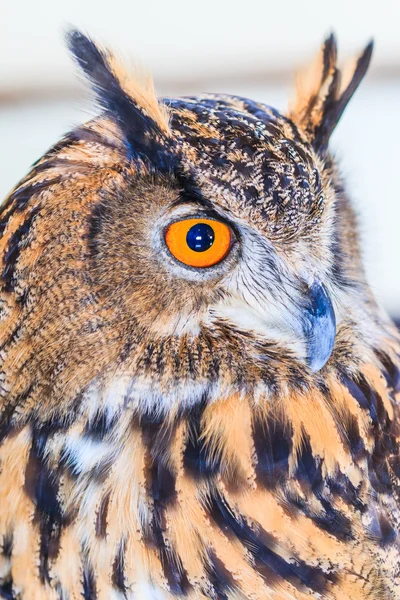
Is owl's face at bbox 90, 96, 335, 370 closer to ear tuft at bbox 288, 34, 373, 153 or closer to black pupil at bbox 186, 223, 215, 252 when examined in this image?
black pupil at bbox 186, 223, 215, 252

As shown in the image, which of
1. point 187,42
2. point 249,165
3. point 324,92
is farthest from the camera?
point 187,42

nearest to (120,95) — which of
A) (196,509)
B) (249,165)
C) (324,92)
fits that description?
(249,165)

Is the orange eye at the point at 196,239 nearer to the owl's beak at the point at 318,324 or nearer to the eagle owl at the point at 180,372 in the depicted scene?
the eagle owl at the point at 180,372

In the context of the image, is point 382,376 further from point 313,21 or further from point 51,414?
point 313,21

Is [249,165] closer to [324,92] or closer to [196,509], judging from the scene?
[324,92]

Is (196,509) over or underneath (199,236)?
underneath

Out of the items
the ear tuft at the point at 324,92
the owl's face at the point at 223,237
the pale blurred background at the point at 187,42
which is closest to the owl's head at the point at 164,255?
the owl's face at the point at 223,237

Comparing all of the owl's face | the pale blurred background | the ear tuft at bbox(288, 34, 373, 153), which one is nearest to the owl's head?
the owl's face
